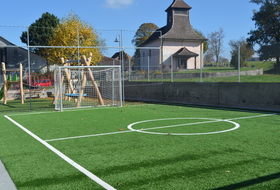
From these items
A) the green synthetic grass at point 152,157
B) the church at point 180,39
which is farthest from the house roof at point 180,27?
the green synthetic grass at point 152,157

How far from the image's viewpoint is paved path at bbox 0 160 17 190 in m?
4.28

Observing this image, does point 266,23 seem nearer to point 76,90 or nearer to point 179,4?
point 179,4

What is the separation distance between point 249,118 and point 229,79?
17.8ft

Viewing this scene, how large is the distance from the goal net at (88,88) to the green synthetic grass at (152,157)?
6.97 m

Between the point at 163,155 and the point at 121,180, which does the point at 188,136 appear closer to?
the point at 163,155

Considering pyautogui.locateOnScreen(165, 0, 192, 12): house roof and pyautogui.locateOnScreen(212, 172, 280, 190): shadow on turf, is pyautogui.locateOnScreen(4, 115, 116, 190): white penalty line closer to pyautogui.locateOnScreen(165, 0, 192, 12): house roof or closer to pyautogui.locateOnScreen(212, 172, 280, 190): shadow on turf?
pyautogui.locateOnScreen(212, 172, 280, 190): shadow on turf

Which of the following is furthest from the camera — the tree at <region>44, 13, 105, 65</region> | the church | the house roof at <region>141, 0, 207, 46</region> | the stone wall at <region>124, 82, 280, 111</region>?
the house roof at <region>141, 0, 207, 46</region>

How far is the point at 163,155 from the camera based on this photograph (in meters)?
5.75

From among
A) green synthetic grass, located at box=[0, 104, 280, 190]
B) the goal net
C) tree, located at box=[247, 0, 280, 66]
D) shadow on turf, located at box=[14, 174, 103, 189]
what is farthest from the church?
shadow on turf, located at box=[14, 174, 103, 189]

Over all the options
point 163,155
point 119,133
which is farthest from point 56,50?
point 163,155

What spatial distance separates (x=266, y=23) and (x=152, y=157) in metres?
44.4

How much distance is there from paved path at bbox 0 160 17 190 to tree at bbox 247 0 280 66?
141ft

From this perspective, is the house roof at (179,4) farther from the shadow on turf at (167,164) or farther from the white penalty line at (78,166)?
the shadow on turf at (167,164)

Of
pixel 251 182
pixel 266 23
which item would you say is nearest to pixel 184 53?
pixel 266 23
